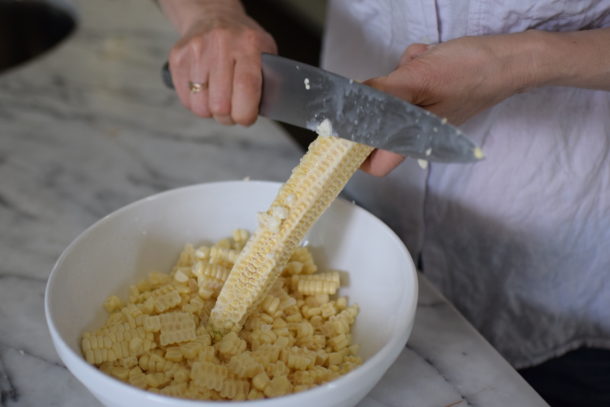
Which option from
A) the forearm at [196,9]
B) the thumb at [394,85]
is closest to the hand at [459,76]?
the thumb at [394,85]

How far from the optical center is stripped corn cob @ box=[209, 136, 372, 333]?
0.79 m

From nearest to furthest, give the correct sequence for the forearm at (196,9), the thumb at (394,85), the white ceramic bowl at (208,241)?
the white ceramic bowl at (208,241)
the thumb at (394,85)
the forearm at (196,9)

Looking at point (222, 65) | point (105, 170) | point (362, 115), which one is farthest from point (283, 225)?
point (105, 170)

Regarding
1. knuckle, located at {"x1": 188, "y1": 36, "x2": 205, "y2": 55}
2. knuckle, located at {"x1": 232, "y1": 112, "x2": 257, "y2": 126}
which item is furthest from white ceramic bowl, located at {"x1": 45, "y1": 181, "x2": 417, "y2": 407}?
knuckle, located at {"x1": 188, "y1": 36, "x2": 205, "y2": 55}

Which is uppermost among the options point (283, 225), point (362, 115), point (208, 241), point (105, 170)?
point (362, 115)

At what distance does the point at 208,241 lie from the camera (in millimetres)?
968

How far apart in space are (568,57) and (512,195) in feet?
0.88

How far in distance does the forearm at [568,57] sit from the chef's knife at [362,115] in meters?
0.24

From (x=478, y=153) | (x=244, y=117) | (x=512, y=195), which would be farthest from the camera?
(x=512, y=195)

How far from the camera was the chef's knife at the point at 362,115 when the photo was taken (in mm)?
702

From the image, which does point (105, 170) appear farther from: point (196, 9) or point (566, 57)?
point (566, 57)

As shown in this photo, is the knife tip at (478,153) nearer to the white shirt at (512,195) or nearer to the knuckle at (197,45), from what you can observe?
the white shirt at (512,195)

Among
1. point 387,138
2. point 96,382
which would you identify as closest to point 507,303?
point 387,138

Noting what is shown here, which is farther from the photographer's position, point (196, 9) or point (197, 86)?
point (196, 9)
